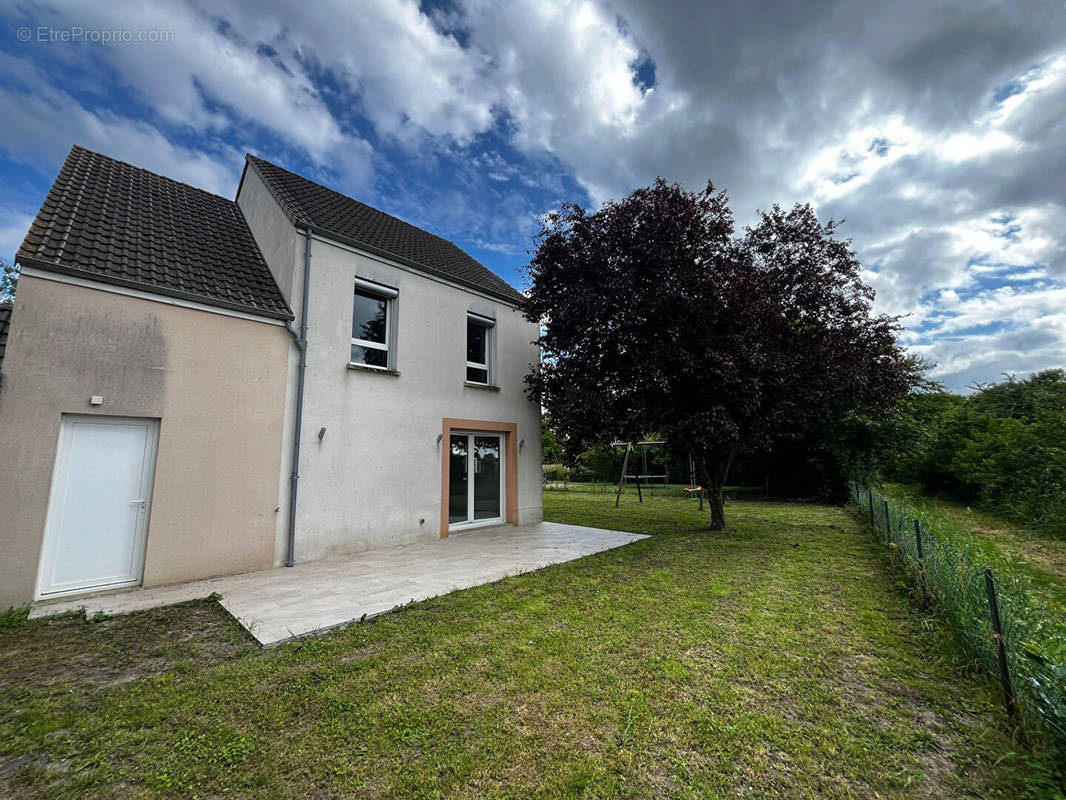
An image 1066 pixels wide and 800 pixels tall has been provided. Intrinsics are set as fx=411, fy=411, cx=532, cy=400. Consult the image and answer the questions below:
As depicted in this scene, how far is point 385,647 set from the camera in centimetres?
355

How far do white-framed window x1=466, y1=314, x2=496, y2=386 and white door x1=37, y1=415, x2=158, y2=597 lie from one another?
5601mm

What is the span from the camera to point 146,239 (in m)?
6.26

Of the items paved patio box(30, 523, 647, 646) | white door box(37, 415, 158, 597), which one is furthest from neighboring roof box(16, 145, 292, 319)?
paved patio box(30, 523, 647, 646)

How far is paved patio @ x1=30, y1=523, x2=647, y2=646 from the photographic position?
4.30 m

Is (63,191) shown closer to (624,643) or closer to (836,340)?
(624,643)

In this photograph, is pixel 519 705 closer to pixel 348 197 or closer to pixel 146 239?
pixel 146 239

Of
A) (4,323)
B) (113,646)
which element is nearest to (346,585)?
(113,646)

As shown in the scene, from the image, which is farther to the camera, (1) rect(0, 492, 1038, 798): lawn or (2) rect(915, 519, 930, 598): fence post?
(2) rect(915, 519, 930, 598): fence post

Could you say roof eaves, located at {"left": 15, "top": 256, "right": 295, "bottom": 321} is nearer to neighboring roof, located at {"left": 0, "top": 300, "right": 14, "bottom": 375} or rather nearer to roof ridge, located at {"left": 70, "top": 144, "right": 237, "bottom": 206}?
neighboring roof, located at {"left": 0, "top": 300, "right": 14, "bottom": 375}

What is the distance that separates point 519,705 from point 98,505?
18.7 ft

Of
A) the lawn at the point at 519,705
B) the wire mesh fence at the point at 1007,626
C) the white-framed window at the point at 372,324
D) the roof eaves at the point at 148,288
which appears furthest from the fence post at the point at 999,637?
the roof eaves at the point at 148,288

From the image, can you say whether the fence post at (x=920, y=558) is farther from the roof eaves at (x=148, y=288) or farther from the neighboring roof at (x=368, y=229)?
the roof eaves at (x=148, y=288)

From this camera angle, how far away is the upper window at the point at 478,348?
9.55 m

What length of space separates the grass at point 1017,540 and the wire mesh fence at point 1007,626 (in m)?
1.69
